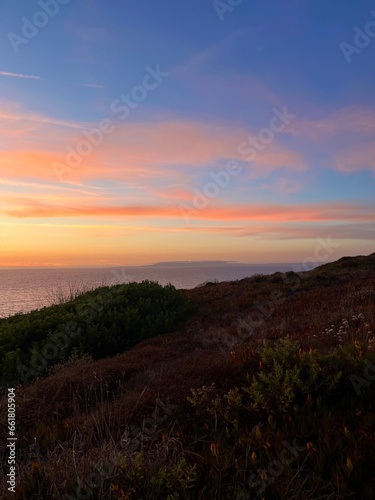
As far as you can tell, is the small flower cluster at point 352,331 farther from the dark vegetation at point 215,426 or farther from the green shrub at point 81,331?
the green shrub at point 81,331

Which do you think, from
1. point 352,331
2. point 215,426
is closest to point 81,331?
point 352,331

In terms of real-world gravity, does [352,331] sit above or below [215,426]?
above

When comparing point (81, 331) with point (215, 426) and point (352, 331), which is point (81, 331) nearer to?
point (352, 331)

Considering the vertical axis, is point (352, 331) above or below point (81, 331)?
above

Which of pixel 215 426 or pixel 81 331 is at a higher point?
pixel 215 426

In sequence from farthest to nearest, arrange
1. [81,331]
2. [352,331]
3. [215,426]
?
[81,331] → [352,331] → [215,426]

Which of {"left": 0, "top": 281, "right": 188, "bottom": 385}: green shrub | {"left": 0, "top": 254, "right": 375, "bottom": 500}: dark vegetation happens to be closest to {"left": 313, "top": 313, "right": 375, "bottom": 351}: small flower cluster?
{"left": 0, "top": 254, "right": 375, "bottom": 500}: dark vegetation

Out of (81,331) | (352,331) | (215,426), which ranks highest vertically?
(352,331)

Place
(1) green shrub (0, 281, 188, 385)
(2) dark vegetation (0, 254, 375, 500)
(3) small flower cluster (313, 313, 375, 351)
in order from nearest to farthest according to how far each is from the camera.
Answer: (2) dark vegetation (0, 254, 375, 500) → (3) small flower cluster (313, 313, 375, 351) → (1) green shrub (0, 281, 188, 385)

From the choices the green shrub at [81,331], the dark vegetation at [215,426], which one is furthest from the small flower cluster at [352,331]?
the green shrub at [81,331]

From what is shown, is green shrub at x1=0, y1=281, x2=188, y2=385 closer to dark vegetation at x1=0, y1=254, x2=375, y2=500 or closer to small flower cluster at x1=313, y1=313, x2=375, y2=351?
dark vegetation at x1=0, y1=254, x2=375, y2=500

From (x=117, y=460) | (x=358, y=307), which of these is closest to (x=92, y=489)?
(x=117, y=460)

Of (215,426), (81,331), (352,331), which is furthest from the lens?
(81,331)

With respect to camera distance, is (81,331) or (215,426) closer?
(215,426)
